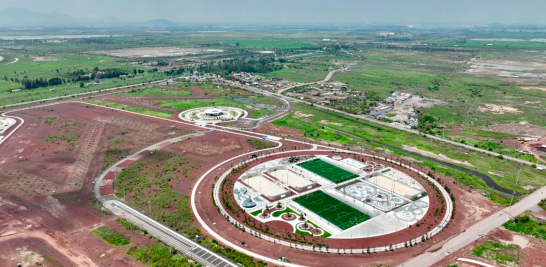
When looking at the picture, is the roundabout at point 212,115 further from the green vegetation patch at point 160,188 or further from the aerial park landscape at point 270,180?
the green vegetation patch at point 160,188

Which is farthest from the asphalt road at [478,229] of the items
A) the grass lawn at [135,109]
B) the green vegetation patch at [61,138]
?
the grass lawn at [135,109]

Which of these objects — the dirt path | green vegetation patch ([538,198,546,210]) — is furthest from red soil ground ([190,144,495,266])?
the dirt path

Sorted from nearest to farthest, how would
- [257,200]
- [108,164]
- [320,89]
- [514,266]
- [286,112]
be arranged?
[514,266] → [257,200] → [108,164] → [286,112] → [320,89]

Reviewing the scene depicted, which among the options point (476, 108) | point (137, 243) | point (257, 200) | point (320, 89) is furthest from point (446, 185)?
point (320, 89)

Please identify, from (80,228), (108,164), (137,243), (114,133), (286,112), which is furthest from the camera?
(286,112)

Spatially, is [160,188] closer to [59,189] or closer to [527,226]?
[59,189]

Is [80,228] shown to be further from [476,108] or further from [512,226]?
[476,108]

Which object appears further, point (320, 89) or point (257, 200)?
point (320, 89)
